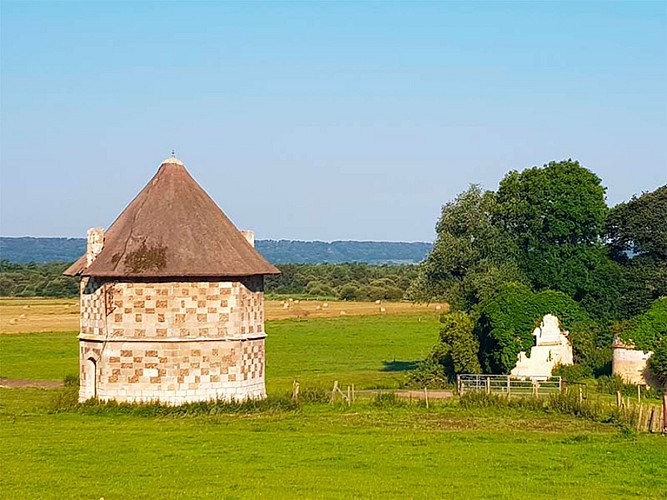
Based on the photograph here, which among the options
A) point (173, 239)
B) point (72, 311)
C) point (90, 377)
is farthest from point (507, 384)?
point (72, 311)

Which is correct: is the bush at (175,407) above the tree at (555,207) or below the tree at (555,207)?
below

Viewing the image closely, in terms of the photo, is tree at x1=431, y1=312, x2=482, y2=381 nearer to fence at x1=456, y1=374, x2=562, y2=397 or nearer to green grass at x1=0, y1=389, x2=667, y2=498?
fence at x1=456, y1=374, x2=562, y2=397

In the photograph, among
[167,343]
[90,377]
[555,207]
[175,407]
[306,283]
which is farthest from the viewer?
[306,283]

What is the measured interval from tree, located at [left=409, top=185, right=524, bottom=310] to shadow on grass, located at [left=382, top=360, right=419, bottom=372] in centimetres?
537

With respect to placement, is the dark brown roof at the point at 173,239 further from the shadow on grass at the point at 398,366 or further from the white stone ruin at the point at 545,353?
the shadow on grass at the point at 398,366

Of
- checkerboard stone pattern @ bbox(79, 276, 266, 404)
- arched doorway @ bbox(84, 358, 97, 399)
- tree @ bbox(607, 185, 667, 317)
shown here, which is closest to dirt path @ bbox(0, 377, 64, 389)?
arched doorway @ bbox(84, 358, 97, 399)

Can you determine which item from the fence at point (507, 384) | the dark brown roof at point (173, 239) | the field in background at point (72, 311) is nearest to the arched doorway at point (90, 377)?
the dark brown roof at point (173, 239)

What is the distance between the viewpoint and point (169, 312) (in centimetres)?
4206

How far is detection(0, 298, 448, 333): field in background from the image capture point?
93688 mm

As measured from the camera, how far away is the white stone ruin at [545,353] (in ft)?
171

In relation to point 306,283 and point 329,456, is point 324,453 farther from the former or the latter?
point 306,283

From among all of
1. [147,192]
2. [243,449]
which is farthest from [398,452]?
[147,192]

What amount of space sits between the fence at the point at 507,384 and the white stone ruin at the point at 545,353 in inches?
34.6

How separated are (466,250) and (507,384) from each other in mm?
11927
